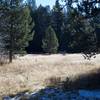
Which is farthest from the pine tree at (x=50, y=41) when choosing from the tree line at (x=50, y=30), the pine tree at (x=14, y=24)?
the pine tree at (x=14, y=24)

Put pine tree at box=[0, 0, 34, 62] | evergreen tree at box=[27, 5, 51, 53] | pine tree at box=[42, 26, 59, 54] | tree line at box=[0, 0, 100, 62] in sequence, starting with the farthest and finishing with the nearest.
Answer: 1. evergreen tree at box=[27, 5, 51, 53]
2. pine tree at box=[42, 26, 59, 54]
3. pine tree at box=[0, 0, 34, 62]
4. tree line at box=[0, 0, 100, 62]

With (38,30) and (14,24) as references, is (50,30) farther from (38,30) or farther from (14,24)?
(14,24)

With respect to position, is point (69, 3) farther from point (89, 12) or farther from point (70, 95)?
point (70, 95)

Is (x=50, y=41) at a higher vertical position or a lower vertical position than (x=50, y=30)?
lower

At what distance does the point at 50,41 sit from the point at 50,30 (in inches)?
104

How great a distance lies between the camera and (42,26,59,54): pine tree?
6625cm

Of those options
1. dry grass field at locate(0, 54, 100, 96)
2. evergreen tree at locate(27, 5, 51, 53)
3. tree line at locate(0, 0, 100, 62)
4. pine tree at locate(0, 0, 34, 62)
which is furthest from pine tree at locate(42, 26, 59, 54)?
dry grass field at locate(0, 54, 100, 96)

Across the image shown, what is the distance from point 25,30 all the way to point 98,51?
950 inches

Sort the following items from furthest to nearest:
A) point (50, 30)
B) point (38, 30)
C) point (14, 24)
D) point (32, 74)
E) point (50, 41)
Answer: point (38, 30) < point (50, 41) < point (50, 30) < point (14, 24) < point (32, 74)

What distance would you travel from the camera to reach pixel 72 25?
18000mm

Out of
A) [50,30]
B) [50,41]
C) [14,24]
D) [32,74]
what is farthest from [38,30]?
[32,74]

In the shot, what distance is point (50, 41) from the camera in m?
67.6

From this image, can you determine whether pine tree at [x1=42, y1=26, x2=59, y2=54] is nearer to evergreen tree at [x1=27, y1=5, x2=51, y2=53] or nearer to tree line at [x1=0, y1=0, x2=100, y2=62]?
tree line at [x1=0, y1=0, x2=100, y2=62]

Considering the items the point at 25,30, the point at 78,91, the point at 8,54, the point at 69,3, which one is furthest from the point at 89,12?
the point at 8,54
